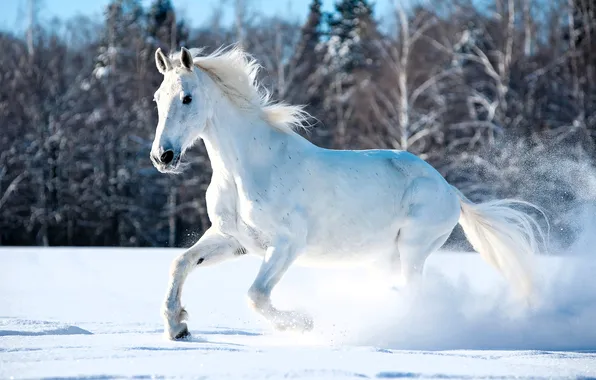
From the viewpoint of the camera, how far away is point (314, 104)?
27.5m

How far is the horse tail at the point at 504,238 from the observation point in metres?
6.28

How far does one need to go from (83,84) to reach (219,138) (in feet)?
77.9

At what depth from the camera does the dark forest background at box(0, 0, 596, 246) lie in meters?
20.9

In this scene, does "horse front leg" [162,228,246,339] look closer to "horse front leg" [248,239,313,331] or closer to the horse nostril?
"horse front leg" [248,239,313,331]

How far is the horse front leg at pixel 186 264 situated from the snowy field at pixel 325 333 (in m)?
0.14

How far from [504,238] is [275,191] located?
2347mm

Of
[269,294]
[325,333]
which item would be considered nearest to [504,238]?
[325,333]

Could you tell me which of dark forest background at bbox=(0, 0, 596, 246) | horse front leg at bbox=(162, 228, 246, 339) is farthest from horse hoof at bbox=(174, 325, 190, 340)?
dark forest background at bbox=(0, 0, 596, 246)

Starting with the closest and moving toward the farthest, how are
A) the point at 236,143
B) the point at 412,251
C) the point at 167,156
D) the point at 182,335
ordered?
the point at 167,156 → the point at 182,335 → the point at 236,143 → the point at 412,251

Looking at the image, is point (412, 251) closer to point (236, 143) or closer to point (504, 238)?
→ point (504, 238)

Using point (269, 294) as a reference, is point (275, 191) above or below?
above

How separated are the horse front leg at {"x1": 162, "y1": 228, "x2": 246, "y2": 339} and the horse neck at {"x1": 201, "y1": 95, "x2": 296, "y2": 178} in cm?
44

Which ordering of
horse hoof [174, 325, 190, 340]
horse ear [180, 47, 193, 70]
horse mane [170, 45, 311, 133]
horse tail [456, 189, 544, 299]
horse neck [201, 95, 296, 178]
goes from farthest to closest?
horse tail [456, 189, 544, 299] → horse mane [170, 45, 311, 133] → horse neck [201, 95, 296, 178] → horse ear [180, 47, 193, 70] → horse hoof [174, 325, 190, 340]

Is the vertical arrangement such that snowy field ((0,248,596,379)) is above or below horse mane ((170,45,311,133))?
below
